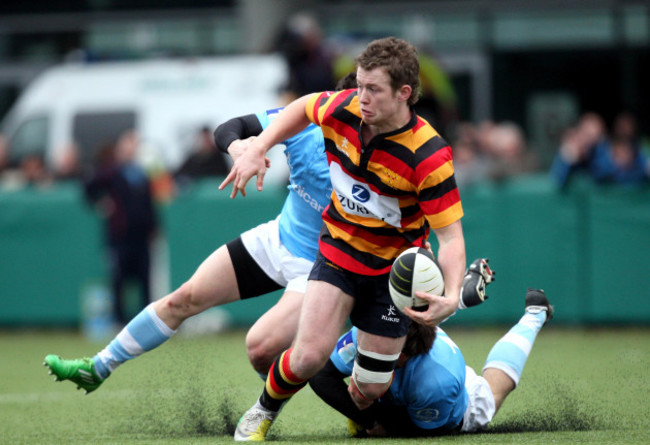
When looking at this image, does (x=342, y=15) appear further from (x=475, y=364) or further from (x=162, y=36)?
(x=475, y=364)

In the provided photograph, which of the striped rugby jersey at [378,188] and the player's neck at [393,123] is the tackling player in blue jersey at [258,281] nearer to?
the striped rugby jersey at [378,188]

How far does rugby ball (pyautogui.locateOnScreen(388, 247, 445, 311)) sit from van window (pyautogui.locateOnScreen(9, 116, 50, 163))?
1025cm

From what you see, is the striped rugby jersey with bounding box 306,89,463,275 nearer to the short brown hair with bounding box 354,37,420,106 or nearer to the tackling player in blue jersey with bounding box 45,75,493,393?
the short brown hair with bounding box 354,37,420,106

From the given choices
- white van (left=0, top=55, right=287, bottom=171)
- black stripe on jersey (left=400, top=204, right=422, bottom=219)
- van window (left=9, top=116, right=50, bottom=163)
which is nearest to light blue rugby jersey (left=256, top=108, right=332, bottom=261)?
black stripe on jersey (left=400, top=204, right=422, bottom=219)

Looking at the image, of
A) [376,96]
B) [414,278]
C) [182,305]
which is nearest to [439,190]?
[414,278]

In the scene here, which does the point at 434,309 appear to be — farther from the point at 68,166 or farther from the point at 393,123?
the point at 68,166

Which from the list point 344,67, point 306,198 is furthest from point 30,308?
point 306,198

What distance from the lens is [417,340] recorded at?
5.92m

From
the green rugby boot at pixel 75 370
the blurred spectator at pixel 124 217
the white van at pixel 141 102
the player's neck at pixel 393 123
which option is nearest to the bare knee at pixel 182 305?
the green rugby boot at pixel 75 370

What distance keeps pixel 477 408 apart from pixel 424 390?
0.47m

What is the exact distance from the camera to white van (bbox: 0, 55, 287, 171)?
14.1 metres

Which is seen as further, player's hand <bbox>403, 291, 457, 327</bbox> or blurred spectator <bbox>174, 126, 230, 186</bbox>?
blurred spectator <bbox>174, 126, 230, 186</bbox>

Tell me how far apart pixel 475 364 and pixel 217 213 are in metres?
4.76

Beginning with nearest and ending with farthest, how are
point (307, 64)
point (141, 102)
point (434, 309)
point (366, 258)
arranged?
1. point (434, 309)
2. point (366, 258)
3. point (307, 64)
4. point (141, 102)
